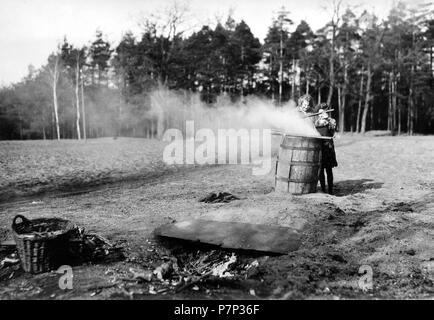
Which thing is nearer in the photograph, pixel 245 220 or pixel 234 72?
pixel 245 220

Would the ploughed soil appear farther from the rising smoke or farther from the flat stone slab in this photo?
the rising smoke

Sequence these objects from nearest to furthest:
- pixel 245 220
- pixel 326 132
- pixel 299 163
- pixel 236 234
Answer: pixel 236 234
pixel 245 220
pixel 299 163
pixel 326 132

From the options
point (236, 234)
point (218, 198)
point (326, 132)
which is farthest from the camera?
point (326, 132)

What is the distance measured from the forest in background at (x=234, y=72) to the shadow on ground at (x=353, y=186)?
83.9ft

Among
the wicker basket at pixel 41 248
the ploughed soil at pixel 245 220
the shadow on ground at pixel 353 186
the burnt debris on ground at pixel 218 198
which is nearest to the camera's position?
the ploughed soil at pixel 245 220

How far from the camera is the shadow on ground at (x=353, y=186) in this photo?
962 cm

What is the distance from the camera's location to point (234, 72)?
4466cm

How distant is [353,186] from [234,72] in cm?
3600

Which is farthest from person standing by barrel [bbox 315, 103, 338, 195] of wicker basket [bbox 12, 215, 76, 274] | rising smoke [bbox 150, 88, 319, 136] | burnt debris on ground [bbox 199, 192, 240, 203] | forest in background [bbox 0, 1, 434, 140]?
forest in background [bbox 0, 1, 434, 140]

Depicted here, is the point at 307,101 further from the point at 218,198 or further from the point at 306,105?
the point at 218,198

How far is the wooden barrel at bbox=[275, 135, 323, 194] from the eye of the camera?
8.45 m

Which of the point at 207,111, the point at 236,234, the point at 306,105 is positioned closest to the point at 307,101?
the point at 306,105

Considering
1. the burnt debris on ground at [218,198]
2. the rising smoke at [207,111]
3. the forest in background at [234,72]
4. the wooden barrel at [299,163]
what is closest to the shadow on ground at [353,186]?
the wooden barrel at [299,163]

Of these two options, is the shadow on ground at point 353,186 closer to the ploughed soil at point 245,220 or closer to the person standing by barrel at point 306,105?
the ploughed soil at point 245,220
